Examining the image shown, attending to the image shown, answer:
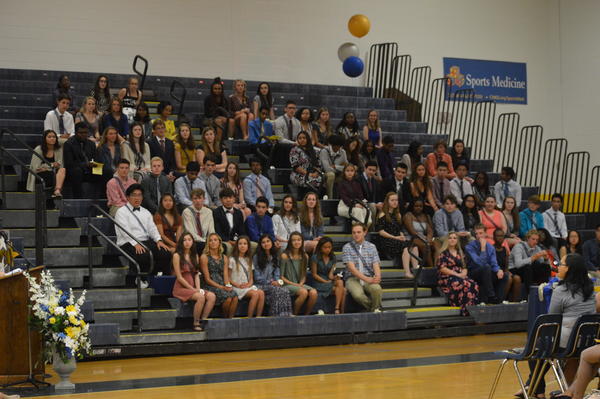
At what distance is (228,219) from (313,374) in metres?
3.98

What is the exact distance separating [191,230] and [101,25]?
6.73 meters

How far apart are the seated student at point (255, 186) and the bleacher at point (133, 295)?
918 millimetres

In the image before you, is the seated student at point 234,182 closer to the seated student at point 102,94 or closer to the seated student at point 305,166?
the seated student at point 305,166

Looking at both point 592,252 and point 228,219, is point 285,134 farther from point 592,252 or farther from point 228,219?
point 592,252

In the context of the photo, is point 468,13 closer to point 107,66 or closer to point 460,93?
point 460,93

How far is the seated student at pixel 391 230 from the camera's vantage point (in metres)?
14.9

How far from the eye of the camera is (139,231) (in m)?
12.7

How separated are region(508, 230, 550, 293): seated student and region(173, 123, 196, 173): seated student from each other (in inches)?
201

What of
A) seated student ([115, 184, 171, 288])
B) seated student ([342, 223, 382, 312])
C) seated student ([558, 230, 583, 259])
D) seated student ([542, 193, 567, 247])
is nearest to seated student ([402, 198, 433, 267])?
seated student ([342, 223, 382, 312])

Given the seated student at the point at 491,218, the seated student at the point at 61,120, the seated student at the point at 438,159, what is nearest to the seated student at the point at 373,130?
the seated student at the point at 438,159

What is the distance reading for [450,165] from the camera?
663 inches

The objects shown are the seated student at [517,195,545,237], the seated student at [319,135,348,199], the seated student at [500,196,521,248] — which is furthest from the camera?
the seated student at [517,195,545,237]

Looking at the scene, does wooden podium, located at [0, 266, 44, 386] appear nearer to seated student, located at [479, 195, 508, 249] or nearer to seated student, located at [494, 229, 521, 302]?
seated student, located at [494, 229, 521, 302]

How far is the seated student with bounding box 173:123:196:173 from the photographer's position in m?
14.6
